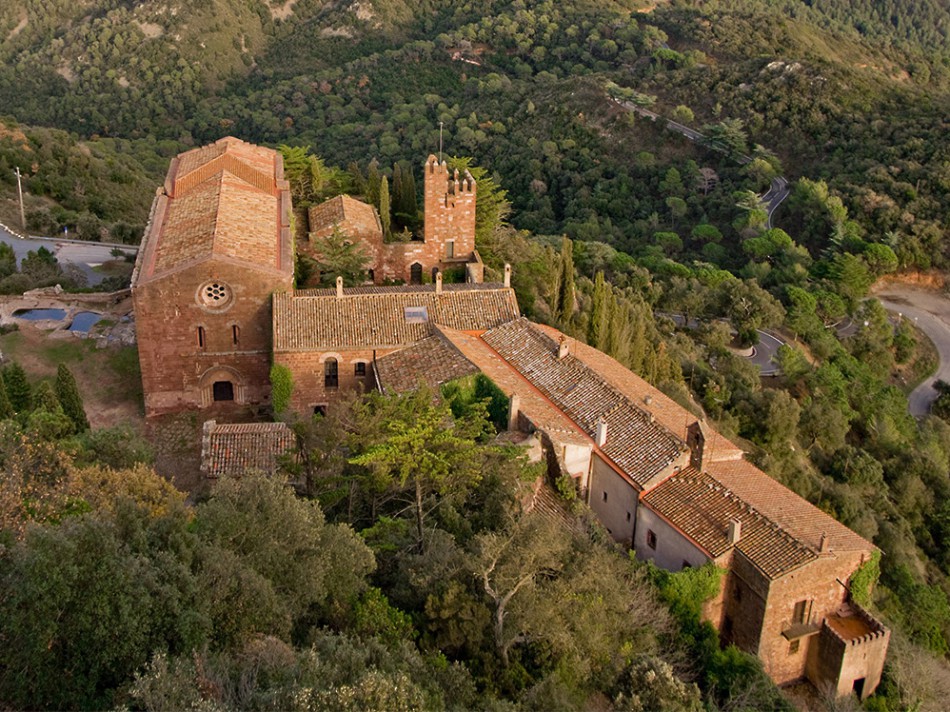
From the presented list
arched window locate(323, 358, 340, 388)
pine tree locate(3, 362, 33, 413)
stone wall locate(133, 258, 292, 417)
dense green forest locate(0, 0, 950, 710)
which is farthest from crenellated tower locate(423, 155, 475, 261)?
pine tree locate(3, 362, 33, 413)

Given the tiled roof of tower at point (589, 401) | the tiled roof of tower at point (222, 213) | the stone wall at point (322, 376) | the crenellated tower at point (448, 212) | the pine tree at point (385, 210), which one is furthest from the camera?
the pine tree at point (385, 210)

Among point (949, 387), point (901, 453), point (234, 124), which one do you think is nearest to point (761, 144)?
point (949, 387)

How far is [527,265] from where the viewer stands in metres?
36.7

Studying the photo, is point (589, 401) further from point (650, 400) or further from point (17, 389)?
point (17, 389)

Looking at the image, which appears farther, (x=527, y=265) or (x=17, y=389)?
(x=527, y=265)

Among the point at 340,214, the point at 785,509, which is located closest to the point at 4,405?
the point at 340,214

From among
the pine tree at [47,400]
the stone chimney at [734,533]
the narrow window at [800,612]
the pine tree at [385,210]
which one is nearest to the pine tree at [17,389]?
the pine tree at [47,400]

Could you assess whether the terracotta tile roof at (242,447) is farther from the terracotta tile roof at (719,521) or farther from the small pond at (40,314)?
the small pond at (40,314)

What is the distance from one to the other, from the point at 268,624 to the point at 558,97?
7048 centimetres

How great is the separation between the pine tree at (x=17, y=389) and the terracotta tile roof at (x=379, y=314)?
776cm

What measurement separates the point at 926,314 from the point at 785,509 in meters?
44.6

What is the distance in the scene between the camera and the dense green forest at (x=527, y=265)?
45.8ft

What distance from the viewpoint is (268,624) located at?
1425 cm

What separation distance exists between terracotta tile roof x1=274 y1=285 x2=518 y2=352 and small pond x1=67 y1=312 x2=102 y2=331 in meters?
9.86
